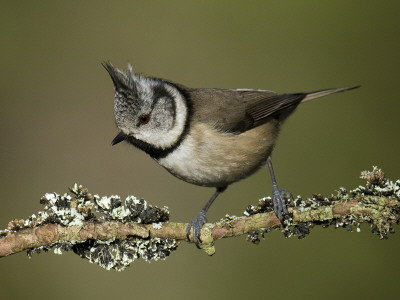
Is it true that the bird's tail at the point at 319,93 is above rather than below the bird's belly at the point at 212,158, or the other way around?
above

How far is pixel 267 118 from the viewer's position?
2.75 m

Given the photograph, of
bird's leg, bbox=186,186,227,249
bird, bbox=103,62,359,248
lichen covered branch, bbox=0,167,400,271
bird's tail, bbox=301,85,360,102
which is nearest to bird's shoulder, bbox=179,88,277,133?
bird, bbox=103,62,359,248

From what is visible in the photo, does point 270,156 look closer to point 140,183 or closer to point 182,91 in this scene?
point 182,91

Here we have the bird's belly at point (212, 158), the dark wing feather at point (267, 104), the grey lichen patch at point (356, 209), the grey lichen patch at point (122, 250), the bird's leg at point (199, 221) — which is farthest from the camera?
the dark wing feather at point (267, 104)

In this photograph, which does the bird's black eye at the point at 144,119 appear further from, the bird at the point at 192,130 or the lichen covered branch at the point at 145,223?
the lichen covered branch at the point at 145,223

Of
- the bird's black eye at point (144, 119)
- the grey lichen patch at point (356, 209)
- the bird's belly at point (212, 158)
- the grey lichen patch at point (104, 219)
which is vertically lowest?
the grey lichen patch at point (356, 209)

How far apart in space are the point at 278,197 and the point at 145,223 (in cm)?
65

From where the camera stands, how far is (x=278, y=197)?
86.5 inches

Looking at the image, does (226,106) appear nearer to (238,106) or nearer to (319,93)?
(238,106)

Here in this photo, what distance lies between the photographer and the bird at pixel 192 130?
7.98ft

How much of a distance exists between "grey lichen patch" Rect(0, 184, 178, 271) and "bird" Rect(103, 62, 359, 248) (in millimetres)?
575

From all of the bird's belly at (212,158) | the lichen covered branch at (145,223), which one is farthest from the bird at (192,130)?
the lichen covered branch at (145,223)

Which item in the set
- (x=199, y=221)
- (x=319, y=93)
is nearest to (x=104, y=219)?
(x=199, y=221)

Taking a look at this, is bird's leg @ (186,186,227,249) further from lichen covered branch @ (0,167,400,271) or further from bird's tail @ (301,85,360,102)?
bird's tail @ (301,85,360,102)
